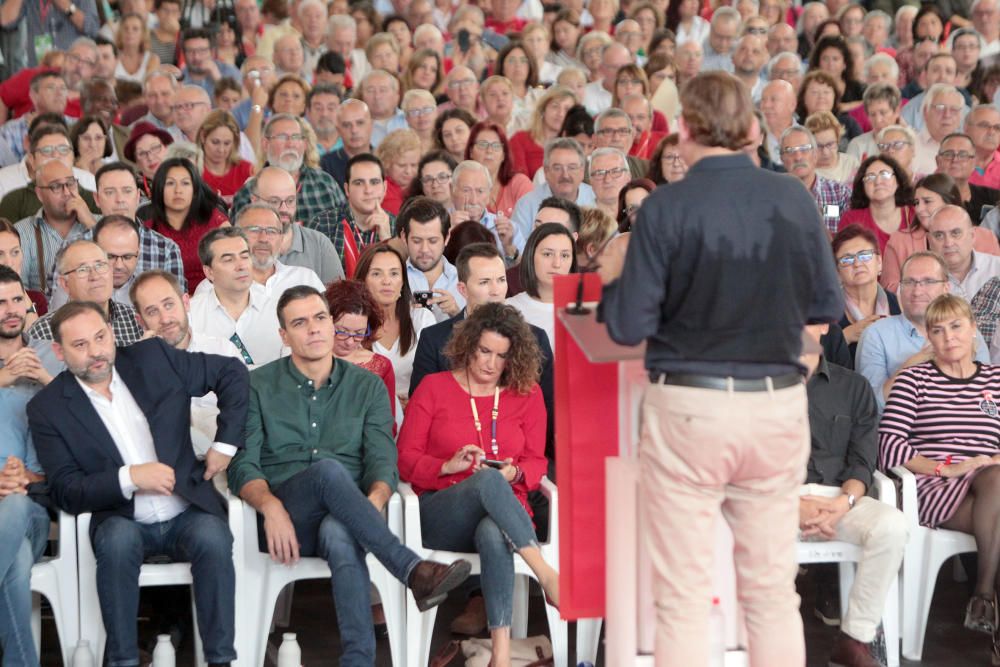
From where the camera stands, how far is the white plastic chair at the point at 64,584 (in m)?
4.39

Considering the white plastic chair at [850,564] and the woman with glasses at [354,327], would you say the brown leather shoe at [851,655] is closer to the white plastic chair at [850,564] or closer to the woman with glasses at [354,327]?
the white plastic chair at [850,564]

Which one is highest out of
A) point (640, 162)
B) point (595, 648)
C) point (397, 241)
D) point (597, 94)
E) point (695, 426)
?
point (597, 94)

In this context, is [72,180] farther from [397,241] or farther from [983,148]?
[983,148]

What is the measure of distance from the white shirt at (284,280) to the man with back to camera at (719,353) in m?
2.52

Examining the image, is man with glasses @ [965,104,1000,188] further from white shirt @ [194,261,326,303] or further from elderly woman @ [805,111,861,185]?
white shirt @ [194,261,326,303]

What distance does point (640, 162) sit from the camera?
747 cm

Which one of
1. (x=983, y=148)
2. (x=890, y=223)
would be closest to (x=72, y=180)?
(x=890, y=223)

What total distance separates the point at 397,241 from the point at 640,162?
2044 mm

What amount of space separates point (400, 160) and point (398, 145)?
0.07m

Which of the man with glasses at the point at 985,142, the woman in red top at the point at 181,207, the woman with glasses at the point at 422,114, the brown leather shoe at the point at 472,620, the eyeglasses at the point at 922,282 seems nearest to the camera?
the brown leather shoe at the point at 472,620

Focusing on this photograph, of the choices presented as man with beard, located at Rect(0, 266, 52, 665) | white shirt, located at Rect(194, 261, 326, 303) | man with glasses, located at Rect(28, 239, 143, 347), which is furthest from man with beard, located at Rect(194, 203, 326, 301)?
man with beard, located at Rect(0, 266, 52, 665)

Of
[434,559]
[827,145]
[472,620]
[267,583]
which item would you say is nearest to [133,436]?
[267,583]

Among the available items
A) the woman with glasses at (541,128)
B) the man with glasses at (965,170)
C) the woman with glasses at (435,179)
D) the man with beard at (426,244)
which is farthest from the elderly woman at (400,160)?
the man with glasses at (965,170)

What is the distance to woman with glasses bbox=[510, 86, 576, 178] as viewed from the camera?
7852 mm
